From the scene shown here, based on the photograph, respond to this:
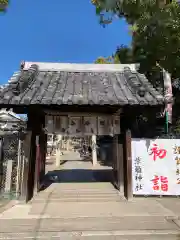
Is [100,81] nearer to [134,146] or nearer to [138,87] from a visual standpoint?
[138,87]

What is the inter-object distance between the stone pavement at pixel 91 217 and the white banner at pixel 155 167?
0.38 m

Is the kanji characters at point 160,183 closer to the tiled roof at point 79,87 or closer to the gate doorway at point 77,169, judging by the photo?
the gate doorway at point 77,169

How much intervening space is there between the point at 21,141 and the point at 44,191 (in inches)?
88.8

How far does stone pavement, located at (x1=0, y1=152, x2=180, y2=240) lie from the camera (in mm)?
5109

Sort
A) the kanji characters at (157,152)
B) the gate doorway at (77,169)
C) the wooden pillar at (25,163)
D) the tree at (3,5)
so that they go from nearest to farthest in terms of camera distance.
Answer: the wooden pillar at (25,163) → the tree at (3,5) → the kanji characters at (157,152) → the gate doorway at (77,169)

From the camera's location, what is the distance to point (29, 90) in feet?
26.3

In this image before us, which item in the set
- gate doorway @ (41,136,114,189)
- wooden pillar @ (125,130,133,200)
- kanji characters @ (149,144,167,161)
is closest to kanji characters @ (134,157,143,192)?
wooden pillar @ (125,130,133,200)

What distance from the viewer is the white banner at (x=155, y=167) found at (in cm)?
825

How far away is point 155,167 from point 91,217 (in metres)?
3.30

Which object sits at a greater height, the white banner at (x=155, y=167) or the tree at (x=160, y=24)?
the tree at (x=160, y=24)

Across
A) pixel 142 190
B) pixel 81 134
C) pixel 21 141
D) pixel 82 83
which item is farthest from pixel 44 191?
pixel 82 83

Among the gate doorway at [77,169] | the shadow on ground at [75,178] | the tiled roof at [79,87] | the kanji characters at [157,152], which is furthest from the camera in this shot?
the gate doorway at [77,169]

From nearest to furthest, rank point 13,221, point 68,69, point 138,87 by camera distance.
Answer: point 13,221 → point 138,87 → point 68,69

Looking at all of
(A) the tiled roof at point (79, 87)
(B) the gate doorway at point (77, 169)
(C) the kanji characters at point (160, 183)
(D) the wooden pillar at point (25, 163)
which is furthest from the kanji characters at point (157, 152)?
(D) the wooden pillar at point (25, 163)
